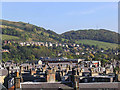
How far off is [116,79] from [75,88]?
14156 mm

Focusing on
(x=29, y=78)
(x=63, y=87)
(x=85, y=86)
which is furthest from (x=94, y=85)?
(x=29, y=78)

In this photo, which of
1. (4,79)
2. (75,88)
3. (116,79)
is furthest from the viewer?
(4,79)

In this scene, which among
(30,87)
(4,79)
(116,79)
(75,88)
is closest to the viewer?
(75,88)

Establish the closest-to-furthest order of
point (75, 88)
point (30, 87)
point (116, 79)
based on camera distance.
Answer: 1. point (75, 88)
2. point (30, 87)
3. point (116, 79)

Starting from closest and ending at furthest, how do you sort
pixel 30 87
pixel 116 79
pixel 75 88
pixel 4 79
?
1. pixel 75 88
2. pixel 30 87
3. pixel 116 79
4. pixel 4 79

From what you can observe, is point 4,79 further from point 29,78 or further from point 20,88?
point 20,88

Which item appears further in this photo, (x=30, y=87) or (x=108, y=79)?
(x=108, y=79)

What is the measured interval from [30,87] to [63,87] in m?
4.20

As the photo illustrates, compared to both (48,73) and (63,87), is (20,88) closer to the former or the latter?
(63,87)

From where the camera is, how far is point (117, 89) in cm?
4400

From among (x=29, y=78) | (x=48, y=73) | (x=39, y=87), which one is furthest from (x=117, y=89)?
(x=29, y=78)

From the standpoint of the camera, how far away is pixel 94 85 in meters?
45.4

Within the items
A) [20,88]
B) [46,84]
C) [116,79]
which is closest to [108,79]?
[116,79]

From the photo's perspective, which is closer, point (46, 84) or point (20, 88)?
point (20, 88)
